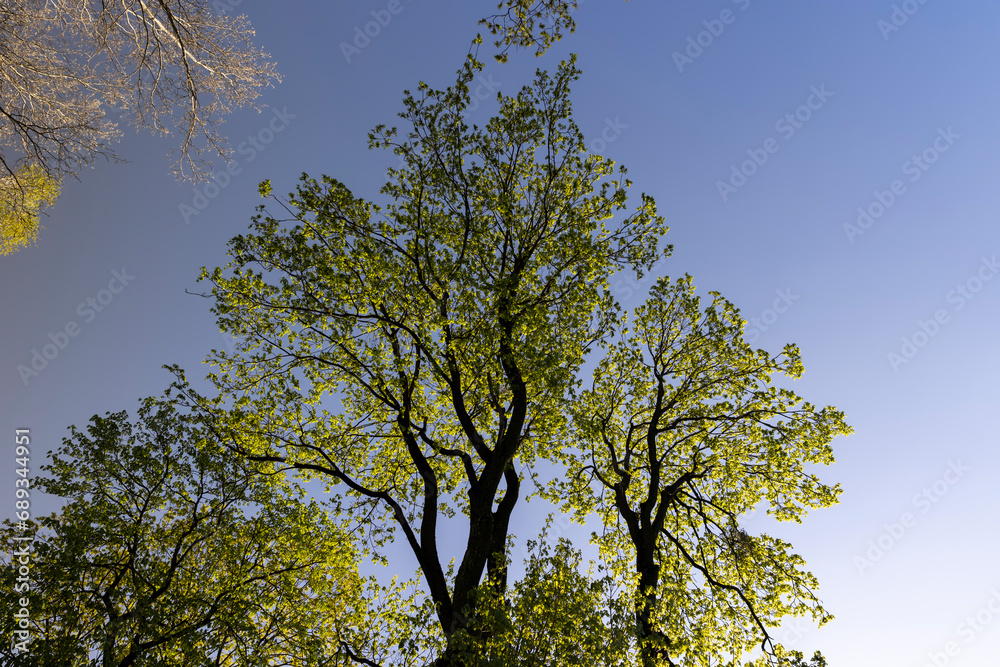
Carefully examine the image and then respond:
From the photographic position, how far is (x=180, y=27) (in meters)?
10.6

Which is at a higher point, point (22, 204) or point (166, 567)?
point (22, 204)

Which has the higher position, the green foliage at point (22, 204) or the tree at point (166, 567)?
the green foliage at point (22, 204)

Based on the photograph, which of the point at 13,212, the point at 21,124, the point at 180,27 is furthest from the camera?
Answer: the point at 13,212

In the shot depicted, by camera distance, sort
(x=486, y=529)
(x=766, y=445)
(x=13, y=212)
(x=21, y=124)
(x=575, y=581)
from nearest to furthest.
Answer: (x=575, y=581) < (x=21, y=124) < (x=486, y=529) < (x=766, y=445) < (x=13, y=212)

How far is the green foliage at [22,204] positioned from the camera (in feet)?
48.5

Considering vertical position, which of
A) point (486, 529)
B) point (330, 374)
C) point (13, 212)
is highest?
point (13, 212)

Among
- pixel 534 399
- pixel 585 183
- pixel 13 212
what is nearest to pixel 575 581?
pixel 534 399

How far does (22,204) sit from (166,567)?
11558mm

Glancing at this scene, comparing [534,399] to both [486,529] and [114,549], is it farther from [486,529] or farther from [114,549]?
[114,549]

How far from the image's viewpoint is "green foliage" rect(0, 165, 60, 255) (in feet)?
48.5

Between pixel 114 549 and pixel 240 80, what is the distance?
31.7ft

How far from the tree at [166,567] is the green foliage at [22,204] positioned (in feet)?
28.9

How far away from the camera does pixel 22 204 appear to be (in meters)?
14.7

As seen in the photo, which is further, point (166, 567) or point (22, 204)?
point (22, 204)
